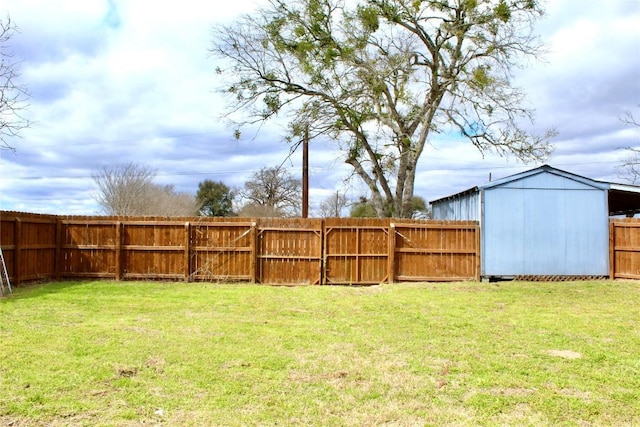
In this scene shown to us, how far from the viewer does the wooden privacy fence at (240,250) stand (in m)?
12.8

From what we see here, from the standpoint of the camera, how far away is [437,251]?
512 inches

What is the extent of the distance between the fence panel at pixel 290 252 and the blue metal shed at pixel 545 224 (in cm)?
442

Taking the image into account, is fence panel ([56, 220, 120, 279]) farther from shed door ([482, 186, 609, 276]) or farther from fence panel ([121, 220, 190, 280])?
shed door ([482, 186, 609, 276])

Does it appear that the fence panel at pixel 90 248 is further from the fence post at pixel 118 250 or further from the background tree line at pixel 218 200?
the background tree line at pixel 218 200

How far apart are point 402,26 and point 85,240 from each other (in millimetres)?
11710

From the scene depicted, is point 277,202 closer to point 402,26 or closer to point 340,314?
point 402,26

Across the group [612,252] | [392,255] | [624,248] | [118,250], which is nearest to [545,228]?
[612,252]

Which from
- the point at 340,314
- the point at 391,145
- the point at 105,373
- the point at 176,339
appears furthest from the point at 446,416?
the point at 391,145

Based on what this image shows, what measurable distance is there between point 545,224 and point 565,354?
28.1ft

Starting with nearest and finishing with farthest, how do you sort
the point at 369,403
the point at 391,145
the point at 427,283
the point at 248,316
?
the point at 369,403, the point at 248,316, the point at 427,283, the point at 391,145

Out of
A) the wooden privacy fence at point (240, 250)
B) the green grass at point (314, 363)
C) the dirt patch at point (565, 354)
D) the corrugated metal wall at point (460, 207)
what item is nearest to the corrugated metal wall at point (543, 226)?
the corrugated metal wall at point (460, 207)

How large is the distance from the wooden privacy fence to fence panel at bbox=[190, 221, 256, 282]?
25mm

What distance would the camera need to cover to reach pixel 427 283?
12742mm

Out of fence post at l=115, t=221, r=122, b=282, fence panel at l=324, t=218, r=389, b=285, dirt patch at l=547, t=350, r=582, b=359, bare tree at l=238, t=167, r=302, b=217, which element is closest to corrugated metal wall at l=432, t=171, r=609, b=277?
fence panel at l=324, t=218, r=389, b=285
